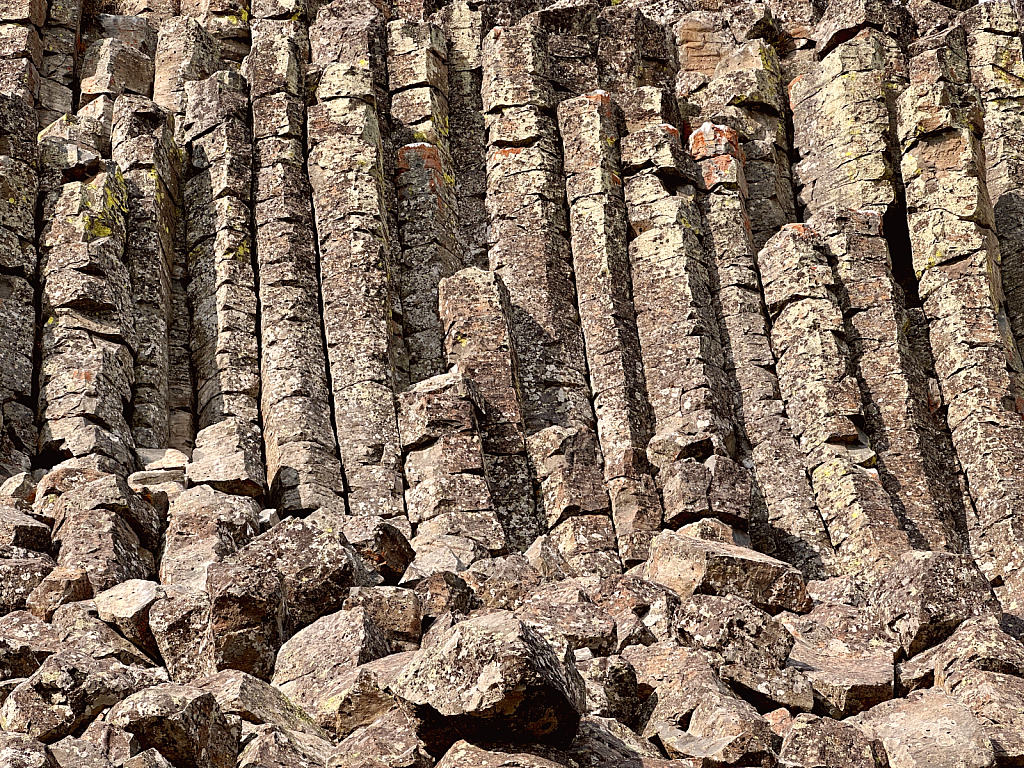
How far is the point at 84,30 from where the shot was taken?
31.1m

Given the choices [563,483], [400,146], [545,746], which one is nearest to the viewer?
[545,746]

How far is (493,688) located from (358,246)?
16187 mm

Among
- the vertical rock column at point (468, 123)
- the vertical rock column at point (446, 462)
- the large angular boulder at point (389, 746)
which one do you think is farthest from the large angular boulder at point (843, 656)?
the vertical rock column at point (468, 123)

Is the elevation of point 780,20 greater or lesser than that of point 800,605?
greater

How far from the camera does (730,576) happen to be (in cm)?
1745

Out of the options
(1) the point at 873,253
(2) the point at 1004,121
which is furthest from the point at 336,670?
(2) the point at 1004,121

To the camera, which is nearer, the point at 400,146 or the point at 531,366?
the point at 531,366

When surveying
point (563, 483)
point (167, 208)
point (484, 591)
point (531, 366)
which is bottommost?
point (484, 591)

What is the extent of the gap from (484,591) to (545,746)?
18.6ft

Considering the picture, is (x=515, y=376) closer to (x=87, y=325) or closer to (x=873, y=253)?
(x=87, y=325)

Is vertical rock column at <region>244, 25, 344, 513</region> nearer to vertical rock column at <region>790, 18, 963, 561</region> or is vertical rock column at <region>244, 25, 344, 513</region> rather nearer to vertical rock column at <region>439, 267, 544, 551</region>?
vertical rock column at <region>439, 267, 544, 551</region>

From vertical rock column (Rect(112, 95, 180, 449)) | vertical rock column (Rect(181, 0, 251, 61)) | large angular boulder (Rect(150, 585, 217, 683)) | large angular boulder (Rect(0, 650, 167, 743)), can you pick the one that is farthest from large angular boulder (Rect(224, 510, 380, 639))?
vertical rock column (Rect(181, 0, 251, 61))

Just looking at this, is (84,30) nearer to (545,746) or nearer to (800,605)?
(800,605)

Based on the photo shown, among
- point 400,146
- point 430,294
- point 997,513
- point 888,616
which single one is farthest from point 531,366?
point 888,616
